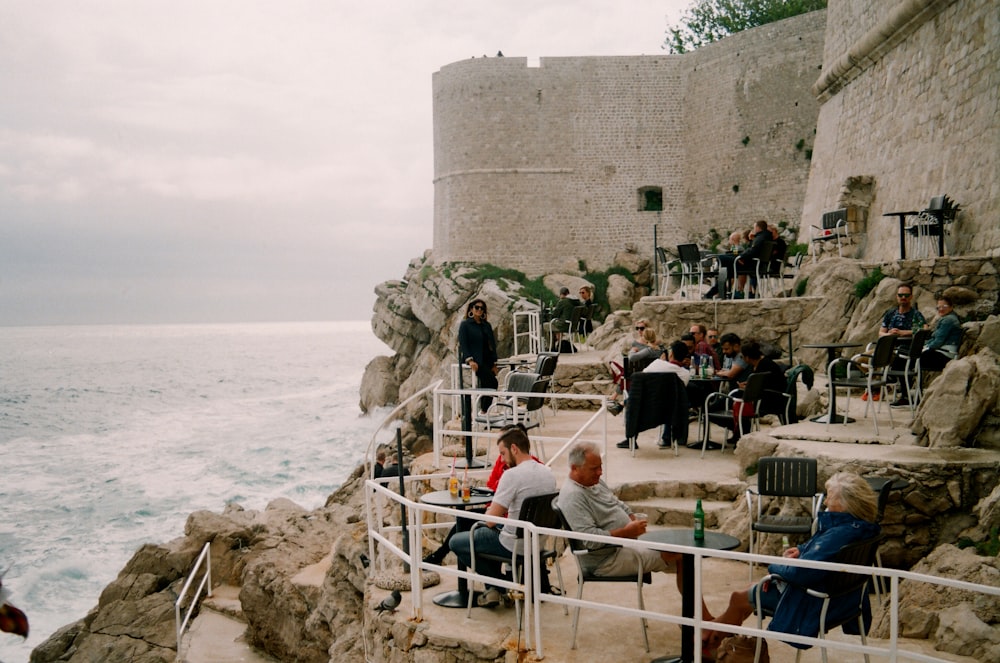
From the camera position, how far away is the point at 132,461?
38844mm

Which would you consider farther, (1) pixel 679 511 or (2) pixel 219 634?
(2) pixel 219 634

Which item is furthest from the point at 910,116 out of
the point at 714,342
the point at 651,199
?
the point at 651,199

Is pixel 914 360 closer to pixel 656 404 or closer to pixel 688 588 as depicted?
pixel 656 404

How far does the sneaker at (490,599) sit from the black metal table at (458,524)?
0.11 meters

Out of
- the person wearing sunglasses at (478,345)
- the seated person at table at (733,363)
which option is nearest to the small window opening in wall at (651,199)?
the person wearing sunglasses at (478,345)

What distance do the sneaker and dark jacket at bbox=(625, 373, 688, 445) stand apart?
3348 millimetres

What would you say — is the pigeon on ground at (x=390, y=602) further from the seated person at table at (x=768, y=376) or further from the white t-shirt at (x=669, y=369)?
the seated person at table at (x=768, y=376)

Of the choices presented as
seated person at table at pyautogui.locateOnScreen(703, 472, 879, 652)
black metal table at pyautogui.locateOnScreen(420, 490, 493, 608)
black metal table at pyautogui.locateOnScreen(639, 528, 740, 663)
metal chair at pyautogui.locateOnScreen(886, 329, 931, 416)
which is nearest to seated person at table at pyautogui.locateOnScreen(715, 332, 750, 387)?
metal chair at pyautogui.locateOnScreen(886, 329, 931, 416)

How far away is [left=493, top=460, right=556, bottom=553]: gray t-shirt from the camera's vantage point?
17.4 ft

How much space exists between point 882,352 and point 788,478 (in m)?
2.49

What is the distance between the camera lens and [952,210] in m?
11.8

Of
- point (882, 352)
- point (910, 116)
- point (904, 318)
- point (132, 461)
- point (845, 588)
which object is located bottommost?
point (132, 461)

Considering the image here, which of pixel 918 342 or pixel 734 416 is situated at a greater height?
pixel 918 342

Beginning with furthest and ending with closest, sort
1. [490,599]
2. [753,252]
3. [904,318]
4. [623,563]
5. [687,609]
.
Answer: [753,252], [904,318], [490,599], [623,563], [687,609]
